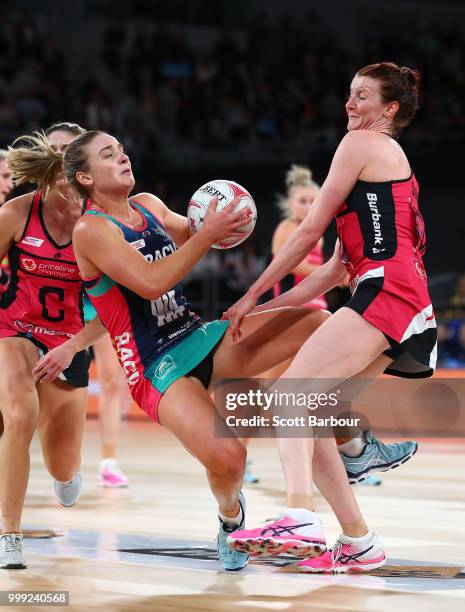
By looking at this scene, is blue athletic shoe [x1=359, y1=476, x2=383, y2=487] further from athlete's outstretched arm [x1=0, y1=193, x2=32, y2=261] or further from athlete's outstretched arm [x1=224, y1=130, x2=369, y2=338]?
athlete's outstretched arm [x1=224, y1=130, x2=369, y2=338]

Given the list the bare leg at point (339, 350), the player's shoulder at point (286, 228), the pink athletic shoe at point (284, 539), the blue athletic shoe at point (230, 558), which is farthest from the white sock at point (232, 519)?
the player's shoulder at point (286, 228)

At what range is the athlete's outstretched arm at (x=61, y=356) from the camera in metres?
4.67

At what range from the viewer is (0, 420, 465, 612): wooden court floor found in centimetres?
393

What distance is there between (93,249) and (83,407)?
1152 mm

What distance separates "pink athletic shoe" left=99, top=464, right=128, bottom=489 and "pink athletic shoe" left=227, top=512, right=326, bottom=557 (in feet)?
12.1

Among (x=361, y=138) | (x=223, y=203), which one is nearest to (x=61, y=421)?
(x=223, y=203)

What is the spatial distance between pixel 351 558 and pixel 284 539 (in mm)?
654

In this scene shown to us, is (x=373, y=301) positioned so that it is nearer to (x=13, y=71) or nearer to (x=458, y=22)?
(x=13, y=71)

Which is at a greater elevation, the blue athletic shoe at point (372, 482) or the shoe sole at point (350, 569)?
the blue athletic shoe at point (372, 482)

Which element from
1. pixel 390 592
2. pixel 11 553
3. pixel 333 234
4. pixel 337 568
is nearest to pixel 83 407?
pixel 11 553

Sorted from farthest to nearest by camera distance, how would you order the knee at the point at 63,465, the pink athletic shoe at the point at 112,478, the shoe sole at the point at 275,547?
the pink athletic shoe at the point at 112,478, the knee at the point at 63,465, the shoe sole at the point at 275,547

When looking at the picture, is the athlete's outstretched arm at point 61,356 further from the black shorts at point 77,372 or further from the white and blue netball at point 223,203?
the white and blue netball at point 223,203

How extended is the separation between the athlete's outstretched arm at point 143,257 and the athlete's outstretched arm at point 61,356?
1.30ft

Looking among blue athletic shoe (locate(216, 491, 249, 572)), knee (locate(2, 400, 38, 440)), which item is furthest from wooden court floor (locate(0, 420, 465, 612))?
knee (locate(2, 400, 38, 440))
